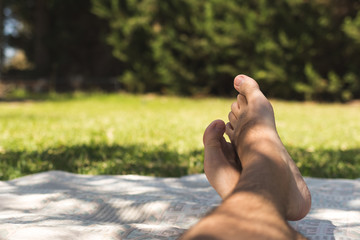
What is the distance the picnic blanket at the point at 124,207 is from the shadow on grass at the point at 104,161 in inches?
12.1

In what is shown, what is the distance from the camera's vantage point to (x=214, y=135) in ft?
5.68

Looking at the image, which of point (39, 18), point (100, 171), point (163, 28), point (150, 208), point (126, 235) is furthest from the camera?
point (39, 18)

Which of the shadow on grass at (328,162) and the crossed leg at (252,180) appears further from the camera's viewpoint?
the shadow on grass at (328,162)

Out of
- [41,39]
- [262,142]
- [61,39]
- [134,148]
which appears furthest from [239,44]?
[262,142]

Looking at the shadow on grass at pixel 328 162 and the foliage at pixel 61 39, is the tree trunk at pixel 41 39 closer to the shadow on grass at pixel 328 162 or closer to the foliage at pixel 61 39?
the foliage at pixel 61 39

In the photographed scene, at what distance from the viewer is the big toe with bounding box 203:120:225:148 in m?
1.72

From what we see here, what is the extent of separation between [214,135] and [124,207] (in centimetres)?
52

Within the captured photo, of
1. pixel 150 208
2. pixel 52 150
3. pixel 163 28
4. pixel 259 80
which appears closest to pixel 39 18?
pixel 163 28

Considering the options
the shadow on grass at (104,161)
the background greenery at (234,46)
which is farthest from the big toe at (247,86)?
the background greenery at (234,46)

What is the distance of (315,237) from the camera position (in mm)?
1430

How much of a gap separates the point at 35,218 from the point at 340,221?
1232mm

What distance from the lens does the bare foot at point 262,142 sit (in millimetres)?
1258

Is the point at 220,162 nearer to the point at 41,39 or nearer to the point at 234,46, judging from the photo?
the point at 234,46

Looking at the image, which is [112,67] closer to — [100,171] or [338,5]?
[338,5]
